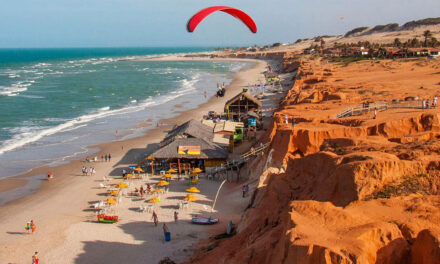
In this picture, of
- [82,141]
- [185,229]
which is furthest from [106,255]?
[82,141]

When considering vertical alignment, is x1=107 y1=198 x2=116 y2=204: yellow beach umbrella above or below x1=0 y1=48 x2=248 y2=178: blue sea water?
below

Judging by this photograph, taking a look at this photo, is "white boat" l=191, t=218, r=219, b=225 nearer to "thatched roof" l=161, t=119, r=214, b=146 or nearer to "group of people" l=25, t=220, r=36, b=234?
"group of people" l=25, t=220, r=36, b=234

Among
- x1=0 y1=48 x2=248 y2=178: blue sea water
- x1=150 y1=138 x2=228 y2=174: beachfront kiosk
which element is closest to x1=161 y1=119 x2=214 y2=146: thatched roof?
x1=150 y1=138 x2=228 y2=174: beachfront kiosk

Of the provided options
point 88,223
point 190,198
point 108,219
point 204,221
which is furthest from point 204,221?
point 88,223

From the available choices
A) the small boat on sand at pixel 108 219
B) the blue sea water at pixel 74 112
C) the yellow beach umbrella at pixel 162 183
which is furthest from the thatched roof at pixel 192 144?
the blue sea water at pixel 74 112

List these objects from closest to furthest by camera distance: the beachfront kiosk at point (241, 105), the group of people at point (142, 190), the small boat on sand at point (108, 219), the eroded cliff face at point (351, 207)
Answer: the eroded cliff face at point (351, 207) < the small boat on sand at point (108, 219) < the group of people at point (142, 190) < the beachfront kiosk at point (241, 105)

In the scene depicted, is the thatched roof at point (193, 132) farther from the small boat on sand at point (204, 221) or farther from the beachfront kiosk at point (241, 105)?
the small boat on sand at point (204, 221)

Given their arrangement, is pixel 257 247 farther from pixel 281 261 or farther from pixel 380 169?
pixel 380 169
